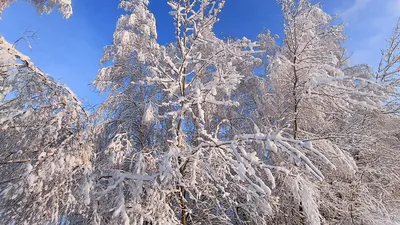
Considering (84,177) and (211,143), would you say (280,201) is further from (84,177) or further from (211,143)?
(84,177)

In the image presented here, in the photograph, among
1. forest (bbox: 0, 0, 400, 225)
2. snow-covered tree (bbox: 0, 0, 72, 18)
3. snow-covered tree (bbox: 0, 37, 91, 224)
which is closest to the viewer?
snow-covered tree (bbox: 0, 37, 91, 224)

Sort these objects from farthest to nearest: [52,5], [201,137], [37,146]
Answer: [52,5] < [201,137] < [37,146]

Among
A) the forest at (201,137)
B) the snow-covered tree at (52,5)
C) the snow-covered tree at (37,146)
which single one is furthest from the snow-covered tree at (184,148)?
the snow-covered tree at (52,5)

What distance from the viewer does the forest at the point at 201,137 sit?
339 centimetres

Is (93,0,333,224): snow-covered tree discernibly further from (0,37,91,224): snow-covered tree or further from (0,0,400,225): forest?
(0,37,91,224): snow-covered tree

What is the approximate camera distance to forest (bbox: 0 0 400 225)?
11.1 feet

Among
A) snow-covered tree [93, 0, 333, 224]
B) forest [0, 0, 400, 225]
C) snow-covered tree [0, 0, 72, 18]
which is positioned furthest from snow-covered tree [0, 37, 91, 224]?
snow-covered tree [0, 0, 72, 18]

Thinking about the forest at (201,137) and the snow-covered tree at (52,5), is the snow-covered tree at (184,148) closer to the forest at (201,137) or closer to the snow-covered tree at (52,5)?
the forest at (201,137)

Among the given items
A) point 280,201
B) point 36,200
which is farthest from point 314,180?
point 36,200

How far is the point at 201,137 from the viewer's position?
4746mm

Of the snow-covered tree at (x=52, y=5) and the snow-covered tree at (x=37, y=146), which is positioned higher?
the snow-covered tree at (x=52, y=5)

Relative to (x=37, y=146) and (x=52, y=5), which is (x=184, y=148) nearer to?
(x=37, y=146)

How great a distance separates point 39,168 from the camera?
3318mm

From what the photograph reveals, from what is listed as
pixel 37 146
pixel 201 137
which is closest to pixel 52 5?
pixel 37 146
